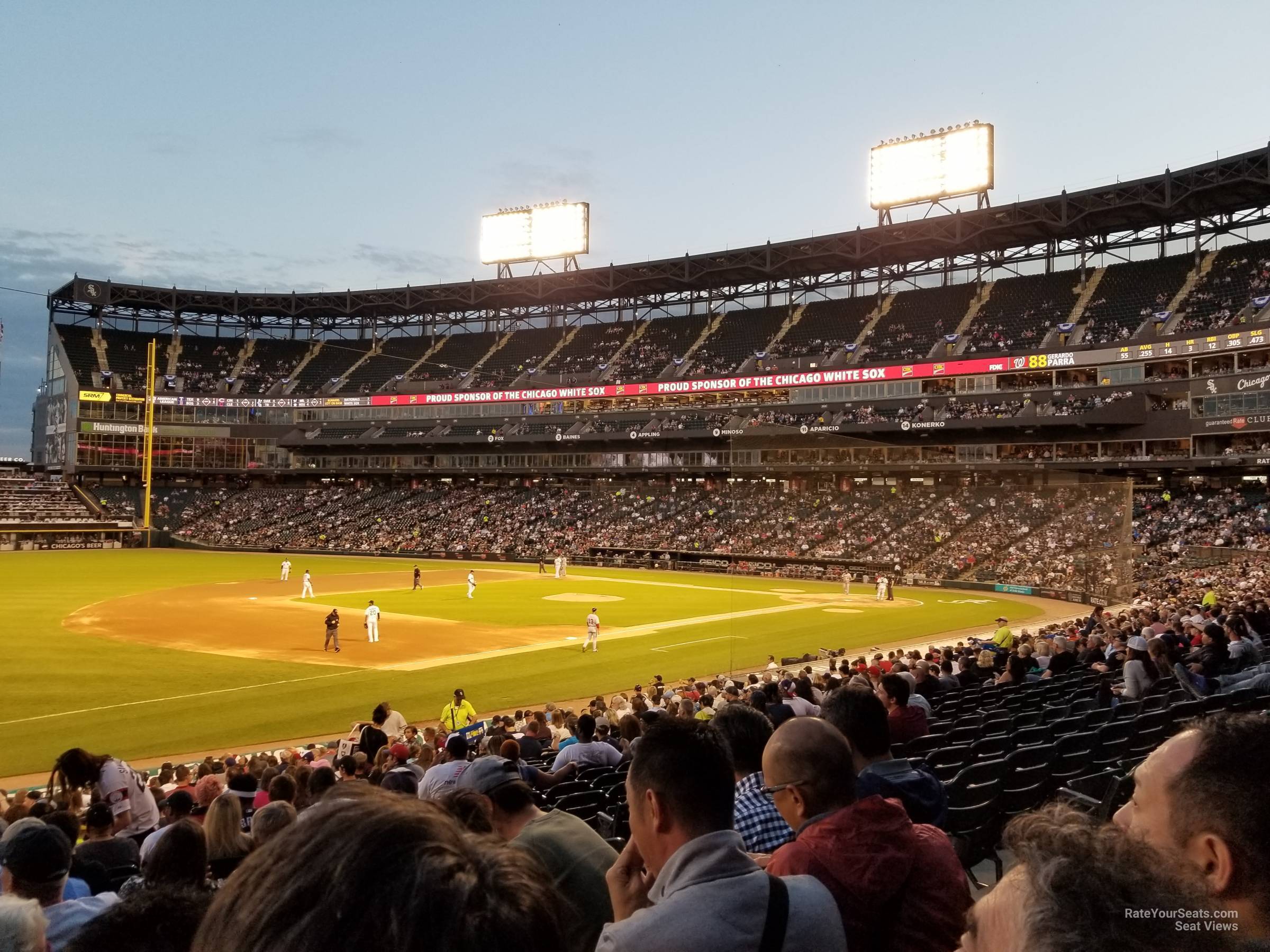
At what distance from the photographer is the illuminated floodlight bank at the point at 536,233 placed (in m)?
89.2

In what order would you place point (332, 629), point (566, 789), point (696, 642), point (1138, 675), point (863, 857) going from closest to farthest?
point (863, 857)
point (566, 789)
point (1138, 675)
point (332, 629)
point (696, 642)

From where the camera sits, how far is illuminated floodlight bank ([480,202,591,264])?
89.2 meters

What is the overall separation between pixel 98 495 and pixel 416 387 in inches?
1317

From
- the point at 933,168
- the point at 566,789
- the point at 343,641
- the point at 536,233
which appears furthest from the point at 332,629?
the point at 536,233

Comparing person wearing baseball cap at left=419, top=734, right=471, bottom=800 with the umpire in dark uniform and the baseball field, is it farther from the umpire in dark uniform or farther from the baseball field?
the umpire in dark uniform

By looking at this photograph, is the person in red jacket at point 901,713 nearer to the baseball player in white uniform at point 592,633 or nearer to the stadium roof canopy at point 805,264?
the baseball player in white uniform at point 592,633

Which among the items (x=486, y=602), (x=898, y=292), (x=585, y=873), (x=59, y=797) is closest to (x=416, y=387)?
(x=898, y=292)

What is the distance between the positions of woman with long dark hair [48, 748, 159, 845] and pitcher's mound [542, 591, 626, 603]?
35391mm

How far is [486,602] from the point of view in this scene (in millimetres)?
43906

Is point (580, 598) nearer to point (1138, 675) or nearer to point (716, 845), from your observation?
point (1138, 675)

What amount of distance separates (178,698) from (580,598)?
25312mm

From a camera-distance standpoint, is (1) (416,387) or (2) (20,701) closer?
(2) (20,701)

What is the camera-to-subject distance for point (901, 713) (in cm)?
946

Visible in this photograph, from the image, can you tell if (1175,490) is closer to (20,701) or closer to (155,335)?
(20,701)
